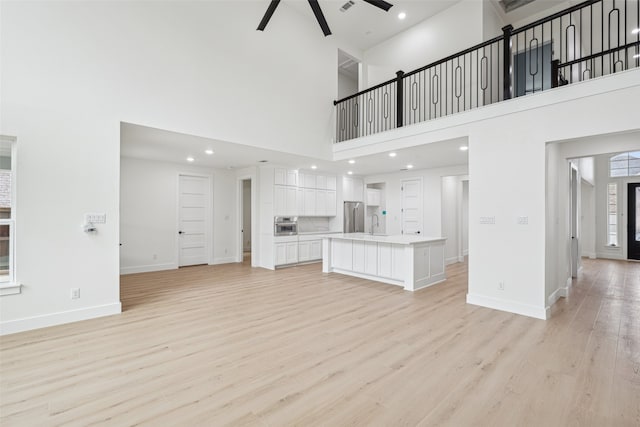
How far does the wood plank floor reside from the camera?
6.56 feet

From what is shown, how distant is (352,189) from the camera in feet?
31.1

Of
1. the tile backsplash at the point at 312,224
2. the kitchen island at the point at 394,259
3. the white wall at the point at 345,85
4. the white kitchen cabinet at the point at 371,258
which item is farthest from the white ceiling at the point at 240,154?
the white wall at the point at 345,85

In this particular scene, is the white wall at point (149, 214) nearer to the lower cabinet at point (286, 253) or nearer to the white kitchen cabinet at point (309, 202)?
the lower cabinet at point (286, 253)

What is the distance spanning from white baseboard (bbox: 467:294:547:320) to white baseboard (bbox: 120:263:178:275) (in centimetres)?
669

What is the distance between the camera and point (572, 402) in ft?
6.93

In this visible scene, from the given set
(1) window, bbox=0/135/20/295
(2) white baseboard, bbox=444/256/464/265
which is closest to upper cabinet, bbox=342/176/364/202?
(2) white baseboard, bbox=444/256/464/265

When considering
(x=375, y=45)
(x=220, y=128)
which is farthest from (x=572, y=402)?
(x=375, y=45)

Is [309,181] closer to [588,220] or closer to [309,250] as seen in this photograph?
[309,250]

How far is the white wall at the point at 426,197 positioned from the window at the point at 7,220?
7.96 m

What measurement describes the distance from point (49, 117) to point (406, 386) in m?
4.84

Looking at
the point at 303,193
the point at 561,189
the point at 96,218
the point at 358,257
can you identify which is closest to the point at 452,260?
the point at 358,257

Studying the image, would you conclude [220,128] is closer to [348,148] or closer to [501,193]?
[348,148]

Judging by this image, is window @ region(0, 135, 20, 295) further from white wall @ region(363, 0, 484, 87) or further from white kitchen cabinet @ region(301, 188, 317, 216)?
white wall @ region(363, 0, 484, 87)

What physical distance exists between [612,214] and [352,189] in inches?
308
